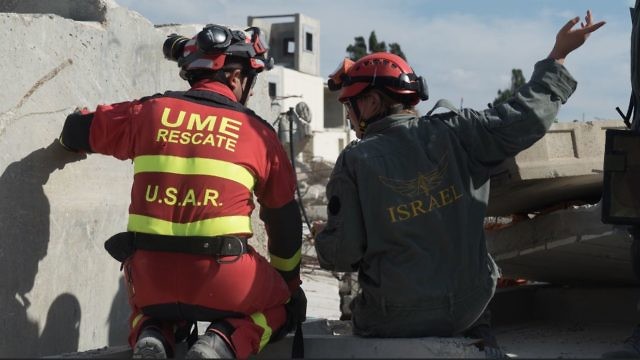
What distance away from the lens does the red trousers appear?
325 centimetres

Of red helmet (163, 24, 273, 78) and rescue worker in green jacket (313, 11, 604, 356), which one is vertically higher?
red helmet (163, 24, 273, 78)

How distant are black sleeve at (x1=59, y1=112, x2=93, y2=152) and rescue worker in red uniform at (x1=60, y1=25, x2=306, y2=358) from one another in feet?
0.53

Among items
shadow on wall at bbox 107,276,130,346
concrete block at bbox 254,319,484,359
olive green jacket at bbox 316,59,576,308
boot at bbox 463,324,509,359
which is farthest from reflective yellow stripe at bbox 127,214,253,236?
shadow on wall at bbox 107,276,130,346

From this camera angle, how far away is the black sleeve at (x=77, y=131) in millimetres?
3725

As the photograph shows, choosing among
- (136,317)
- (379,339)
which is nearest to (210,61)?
(136,317)

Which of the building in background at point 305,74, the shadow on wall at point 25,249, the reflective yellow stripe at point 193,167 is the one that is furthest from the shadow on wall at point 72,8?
the building in background at point 305,74

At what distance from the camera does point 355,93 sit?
379cm

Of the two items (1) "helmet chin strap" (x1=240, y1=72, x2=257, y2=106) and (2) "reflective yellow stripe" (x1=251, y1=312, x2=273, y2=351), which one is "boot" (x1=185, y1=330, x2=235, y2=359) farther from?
(1) "helmet chin strap" (x1=240, y1=72, x2=257, y2=106)

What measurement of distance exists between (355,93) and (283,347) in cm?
107

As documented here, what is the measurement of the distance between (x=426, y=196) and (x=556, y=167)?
3.88ft

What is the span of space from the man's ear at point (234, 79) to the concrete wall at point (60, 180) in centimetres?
83

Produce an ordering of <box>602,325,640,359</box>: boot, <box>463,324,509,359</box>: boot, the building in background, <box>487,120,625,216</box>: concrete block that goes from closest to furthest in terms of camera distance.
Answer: <box>463,324,509,359</box>: boot → <box>602,325,640,359</box>: boot → <box>487,120,625,216</box>: concrete block → the building in background

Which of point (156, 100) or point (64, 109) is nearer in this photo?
point (156, 100)

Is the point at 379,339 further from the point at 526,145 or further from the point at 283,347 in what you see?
the point at 526,145
